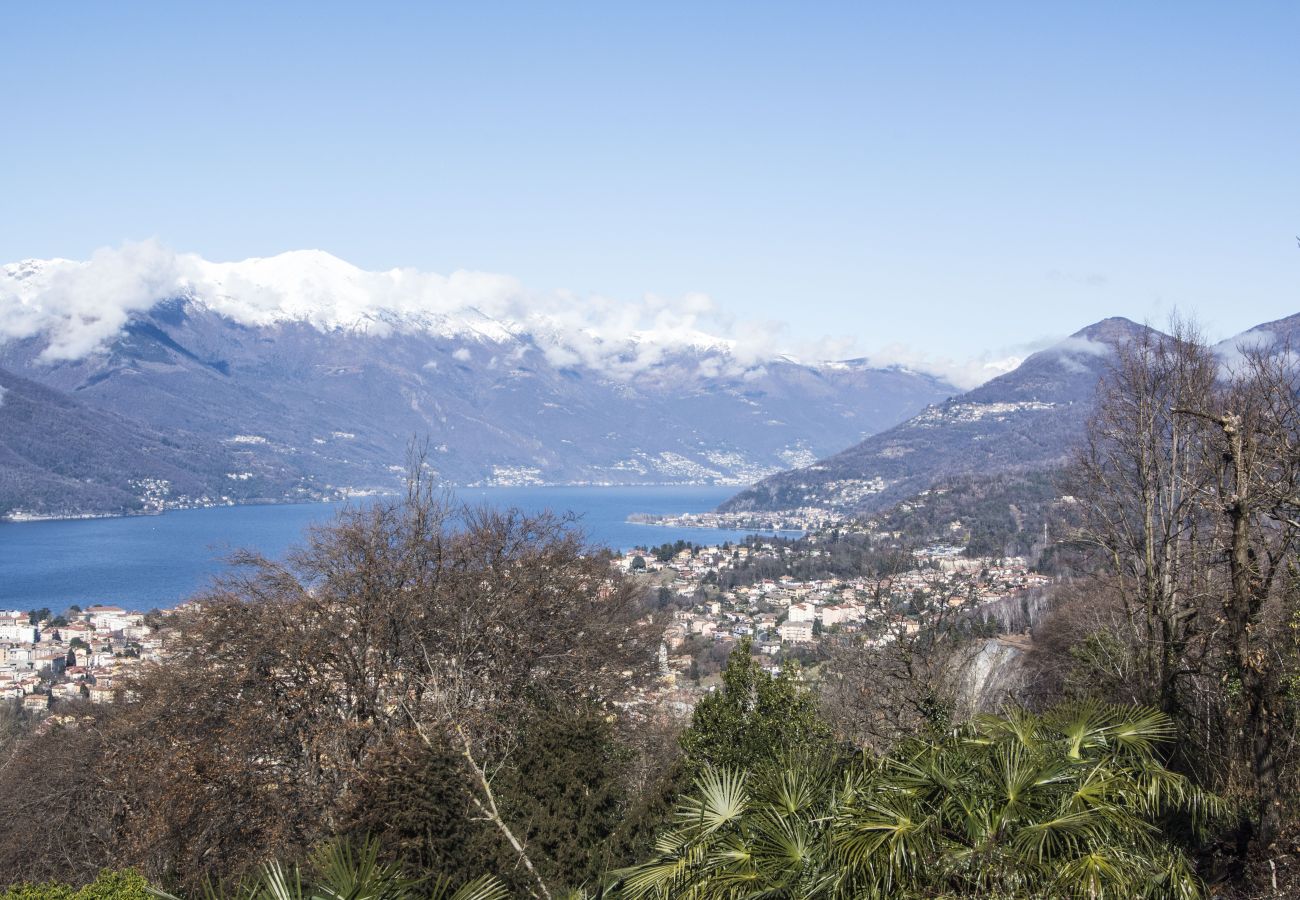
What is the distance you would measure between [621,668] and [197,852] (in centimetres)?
707

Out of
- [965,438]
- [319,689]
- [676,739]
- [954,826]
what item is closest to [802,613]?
[676,739]

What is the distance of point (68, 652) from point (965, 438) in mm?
101300

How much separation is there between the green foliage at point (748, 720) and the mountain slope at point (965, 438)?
3493 inches

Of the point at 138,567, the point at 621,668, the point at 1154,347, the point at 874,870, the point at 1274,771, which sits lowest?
the point at 138,567

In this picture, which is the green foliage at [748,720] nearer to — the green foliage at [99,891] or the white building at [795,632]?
the green foliage at [99,891]

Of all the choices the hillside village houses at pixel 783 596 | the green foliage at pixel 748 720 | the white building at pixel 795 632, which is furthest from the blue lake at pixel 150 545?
the green foliage at pixel 748 720

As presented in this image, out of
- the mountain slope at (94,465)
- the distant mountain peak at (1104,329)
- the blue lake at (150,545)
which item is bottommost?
the blue lake at (150,545)

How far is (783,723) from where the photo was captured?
10836 mm

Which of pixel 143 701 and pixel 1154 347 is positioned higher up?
pixel 1154 347

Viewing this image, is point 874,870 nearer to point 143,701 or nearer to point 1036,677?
point 143,701

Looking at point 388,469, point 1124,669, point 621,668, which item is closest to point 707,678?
point 621,668

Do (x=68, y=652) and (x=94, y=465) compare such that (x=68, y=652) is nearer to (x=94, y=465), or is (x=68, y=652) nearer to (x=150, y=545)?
(x=150, y=545)

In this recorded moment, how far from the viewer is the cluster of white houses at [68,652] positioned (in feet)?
101

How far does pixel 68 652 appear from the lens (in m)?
40.5
